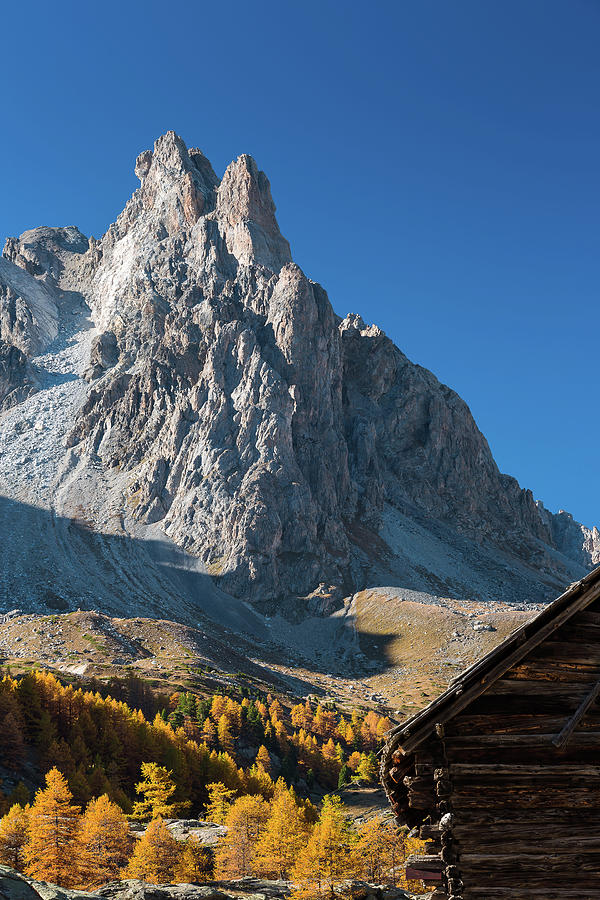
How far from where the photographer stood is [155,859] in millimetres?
35000

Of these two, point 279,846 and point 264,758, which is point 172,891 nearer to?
point 279,846

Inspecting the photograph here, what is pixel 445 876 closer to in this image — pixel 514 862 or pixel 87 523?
pixel 514 862

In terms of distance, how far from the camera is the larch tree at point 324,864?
106 ft

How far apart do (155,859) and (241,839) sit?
670cm

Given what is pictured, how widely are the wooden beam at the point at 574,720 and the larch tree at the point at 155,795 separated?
154 feet

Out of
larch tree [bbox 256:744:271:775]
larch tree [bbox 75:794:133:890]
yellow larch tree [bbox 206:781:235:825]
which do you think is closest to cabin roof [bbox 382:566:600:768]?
larch tree [bbox 75:794:133:890]

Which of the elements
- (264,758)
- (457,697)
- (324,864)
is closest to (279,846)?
(324,864)

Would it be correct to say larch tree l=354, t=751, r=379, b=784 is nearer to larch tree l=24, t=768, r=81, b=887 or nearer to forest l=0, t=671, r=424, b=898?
forest l=0, t=671, r=424, b=898

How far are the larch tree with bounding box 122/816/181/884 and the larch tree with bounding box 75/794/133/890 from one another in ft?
4.87

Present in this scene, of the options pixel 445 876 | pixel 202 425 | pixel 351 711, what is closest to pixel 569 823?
pixel 445 876

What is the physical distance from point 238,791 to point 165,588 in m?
95.6

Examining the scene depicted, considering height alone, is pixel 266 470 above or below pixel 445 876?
above

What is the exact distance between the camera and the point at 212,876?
38.5 metres

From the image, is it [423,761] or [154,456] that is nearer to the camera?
[423,761]
